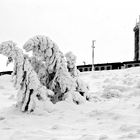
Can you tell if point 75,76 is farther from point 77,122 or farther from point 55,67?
point 77,122

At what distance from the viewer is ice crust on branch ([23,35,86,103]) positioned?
10289 millimetres

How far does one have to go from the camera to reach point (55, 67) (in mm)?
10688

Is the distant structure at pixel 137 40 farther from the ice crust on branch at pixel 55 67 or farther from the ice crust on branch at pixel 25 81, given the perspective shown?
the ice crust on branch at pixel 25 81

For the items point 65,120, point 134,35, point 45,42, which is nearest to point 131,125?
point 65,120

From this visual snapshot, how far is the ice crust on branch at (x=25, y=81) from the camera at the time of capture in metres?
9.81

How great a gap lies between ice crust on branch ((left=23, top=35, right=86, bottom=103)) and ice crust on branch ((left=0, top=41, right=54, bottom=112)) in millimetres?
420

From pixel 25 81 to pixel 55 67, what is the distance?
1215mm

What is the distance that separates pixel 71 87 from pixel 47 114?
158 centimetres

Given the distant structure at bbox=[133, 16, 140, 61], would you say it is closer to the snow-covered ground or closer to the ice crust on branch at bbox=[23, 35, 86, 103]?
the snow-covered ground

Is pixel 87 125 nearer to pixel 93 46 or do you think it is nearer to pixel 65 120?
pixel 65 120

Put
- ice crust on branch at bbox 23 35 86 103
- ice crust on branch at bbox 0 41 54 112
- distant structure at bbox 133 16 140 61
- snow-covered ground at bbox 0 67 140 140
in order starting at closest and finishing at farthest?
snow-covered ground at bbox 0 67 140 140 → ice crust on branch at bbox 0 41 54 112 → ice crust on branch at bbox 23 35 86 103 → distant structure at bbox 133 16 140 61

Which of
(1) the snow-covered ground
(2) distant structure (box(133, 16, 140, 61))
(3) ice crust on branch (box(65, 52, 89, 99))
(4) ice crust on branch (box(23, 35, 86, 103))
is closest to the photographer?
(1) the snow-covered ground

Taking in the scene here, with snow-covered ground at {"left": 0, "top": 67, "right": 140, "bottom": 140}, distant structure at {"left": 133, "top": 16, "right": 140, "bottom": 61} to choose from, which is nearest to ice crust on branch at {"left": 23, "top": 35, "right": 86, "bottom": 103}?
snow-covered ground at {"left": 0, "top": 67, "right": 140, "bottom": 140}

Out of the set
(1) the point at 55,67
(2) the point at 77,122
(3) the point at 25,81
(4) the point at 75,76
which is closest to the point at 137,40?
(4) the point at 75,76
